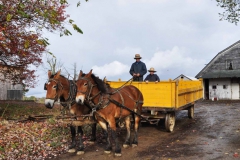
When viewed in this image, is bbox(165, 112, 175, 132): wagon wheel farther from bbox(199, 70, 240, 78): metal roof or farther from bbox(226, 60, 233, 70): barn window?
bbox(226, 60, 233, 70): barn window

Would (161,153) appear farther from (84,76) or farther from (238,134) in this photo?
(238,134)

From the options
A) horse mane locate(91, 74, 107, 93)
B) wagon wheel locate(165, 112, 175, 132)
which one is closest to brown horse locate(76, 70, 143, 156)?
horse mane locate(91, 74, 107, 93)

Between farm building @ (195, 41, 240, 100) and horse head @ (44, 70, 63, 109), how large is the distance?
2766 centimetres

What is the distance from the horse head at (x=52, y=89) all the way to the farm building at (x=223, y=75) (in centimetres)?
2766

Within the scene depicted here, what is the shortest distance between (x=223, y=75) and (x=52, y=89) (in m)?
28.5

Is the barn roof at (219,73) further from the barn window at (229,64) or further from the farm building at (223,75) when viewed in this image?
the barn window at (229,64)

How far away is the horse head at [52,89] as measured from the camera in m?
6.59

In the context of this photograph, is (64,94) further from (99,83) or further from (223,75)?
(223,75)

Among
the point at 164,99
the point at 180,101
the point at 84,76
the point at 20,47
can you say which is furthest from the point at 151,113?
the point at 20,47

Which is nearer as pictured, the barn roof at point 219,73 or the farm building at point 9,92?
the farm building at point 9,92

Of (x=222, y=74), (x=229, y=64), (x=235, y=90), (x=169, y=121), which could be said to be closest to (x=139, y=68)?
(x=169, y=121)

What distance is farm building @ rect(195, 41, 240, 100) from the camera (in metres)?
31.4

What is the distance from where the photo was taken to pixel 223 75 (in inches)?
1226

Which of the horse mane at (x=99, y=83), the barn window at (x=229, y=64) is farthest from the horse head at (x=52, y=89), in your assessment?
the barn window at (x=229, y=64)
